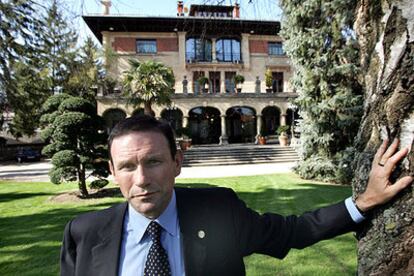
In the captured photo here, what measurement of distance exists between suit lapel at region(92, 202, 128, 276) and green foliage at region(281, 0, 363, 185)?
12.0 metres

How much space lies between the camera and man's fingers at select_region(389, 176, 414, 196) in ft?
4.43

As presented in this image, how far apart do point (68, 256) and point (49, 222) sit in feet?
21.3

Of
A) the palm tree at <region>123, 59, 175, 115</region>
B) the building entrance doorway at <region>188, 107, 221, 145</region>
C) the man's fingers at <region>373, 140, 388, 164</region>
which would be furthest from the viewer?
the building entrance doorway at <region>188, 107, 221, 145</region>

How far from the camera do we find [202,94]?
28.0m

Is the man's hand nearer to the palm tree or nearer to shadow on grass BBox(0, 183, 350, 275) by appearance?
shadow on grass BBox(0, 183, 350, 275)

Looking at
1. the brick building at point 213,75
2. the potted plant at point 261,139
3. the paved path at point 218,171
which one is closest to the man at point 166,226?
the paved path at point 218,171

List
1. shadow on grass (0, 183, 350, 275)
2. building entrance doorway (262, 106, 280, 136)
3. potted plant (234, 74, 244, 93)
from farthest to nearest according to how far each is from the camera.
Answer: building entrance doorway (262, 106, 280, 136), potted plant (234, 74, 244, 93), shadow on grass (0, 183, 350, 275)

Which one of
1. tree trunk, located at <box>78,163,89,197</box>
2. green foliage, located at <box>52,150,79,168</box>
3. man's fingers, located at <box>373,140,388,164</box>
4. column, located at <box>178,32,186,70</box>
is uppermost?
column, located at <box>178,32,186,70</box>

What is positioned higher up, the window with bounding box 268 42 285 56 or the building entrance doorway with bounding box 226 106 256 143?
the window with bounding box 268 42 285 56

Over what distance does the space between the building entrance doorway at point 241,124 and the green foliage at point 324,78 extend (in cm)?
1690

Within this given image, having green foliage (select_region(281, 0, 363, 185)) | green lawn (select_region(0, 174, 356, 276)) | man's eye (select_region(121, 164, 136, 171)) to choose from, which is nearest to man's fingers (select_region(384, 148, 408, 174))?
man's eye (select_region(121, 164, 136, 171))

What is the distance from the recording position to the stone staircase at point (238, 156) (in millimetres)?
20844

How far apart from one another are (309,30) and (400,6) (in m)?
12.5

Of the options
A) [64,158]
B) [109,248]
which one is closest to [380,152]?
[109,248]
